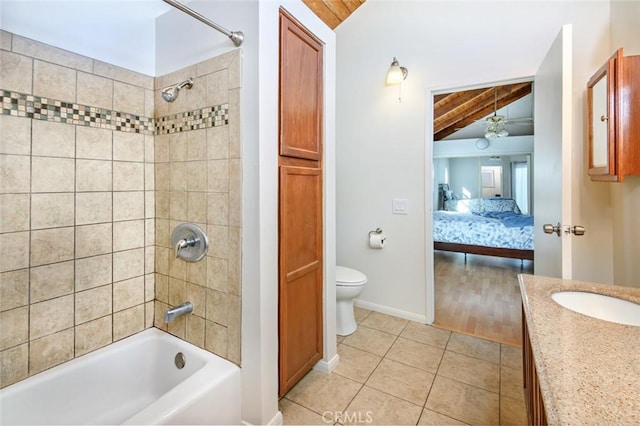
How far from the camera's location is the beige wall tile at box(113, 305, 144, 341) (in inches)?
65.6

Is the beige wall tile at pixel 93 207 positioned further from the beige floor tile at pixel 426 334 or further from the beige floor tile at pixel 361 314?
the beige floor tile at pixel 426 334

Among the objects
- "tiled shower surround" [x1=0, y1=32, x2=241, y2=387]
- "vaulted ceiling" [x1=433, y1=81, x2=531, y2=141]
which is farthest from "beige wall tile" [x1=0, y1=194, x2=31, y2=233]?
"vaulted ceiling" [x1=433, y1=81, x2=531, y2=141]

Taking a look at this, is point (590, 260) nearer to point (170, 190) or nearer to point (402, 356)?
point (402, 356)

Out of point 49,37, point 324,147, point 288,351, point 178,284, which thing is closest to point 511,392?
point 288,351

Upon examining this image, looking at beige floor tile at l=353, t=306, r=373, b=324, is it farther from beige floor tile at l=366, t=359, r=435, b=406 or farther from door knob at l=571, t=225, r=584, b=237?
door knob at l=571, t=225, r=584, b=237

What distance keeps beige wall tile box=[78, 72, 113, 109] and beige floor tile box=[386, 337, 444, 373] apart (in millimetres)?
2376

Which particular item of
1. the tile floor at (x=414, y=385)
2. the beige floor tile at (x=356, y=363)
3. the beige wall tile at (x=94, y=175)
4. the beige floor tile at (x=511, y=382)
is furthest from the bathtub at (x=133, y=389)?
the beige floor tile at (x=511, y=382)

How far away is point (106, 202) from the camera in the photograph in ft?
5.30

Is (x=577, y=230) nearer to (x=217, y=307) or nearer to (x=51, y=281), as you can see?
(x=217, y=307)

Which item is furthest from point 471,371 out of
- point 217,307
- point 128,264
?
point 128,264

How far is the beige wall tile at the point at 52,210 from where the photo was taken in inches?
53.6

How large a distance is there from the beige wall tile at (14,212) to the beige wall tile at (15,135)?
7.8 inches

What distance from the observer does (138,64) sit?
5.65 ft

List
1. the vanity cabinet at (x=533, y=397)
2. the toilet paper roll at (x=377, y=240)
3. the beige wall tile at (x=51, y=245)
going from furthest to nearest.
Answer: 1. the toilet paper roll at (x=377, y=240)
2. the beige wall tile at (x=51, y=245)
3. the vanity cabinet at (x=533, y=397)
